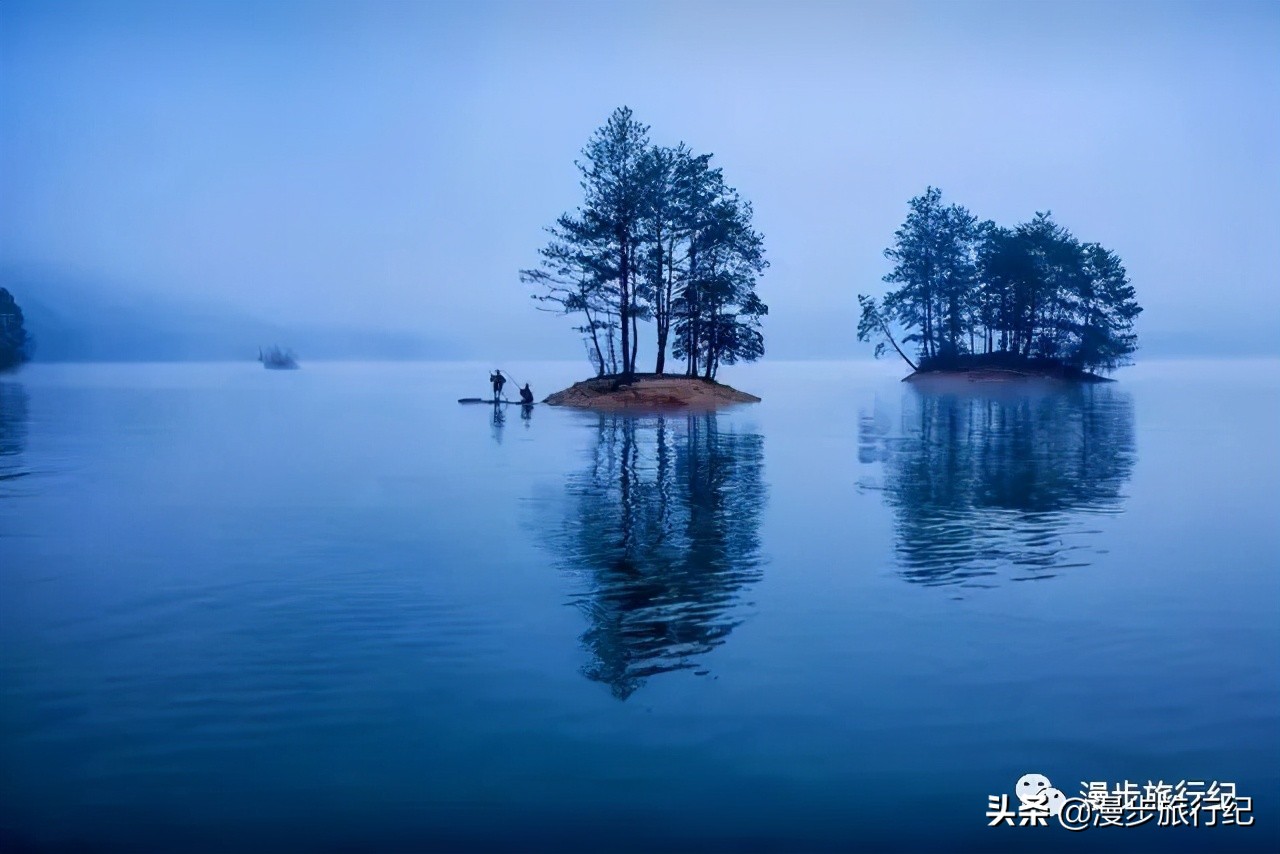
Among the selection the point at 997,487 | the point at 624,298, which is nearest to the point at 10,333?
the point at 624,298

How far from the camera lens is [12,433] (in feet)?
129

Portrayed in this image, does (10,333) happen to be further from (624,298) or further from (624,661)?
(624,661)

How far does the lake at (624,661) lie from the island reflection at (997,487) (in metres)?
0.16

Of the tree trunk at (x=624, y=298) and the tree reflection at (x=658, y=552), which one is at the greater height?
the tree trunk at (x=624, y=298)

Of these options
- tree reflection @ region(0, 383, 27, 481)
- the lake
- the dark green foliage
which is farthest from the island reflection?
the dark green foliage

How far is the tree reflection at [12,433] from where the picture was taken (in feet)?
90.1

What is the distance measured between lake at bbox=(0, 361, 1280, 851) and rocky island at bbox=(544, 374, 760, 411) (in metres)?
33.3

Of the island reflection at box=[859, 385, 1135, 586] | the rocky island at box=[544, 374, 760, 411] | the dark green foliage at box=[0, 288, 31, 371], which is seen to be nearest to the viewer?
the island reflection at box=[859, 385, 1135, 586]

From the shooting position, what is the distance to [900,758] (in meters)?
8.30

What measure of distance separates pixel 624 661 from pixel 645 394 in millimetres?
47291

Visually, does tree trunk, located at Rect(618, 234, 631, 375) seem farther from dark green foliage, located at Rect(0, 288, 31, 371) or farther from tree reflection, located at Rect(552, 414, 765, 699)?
dark green foliage, located at Rect(0, 288, 31, 371)

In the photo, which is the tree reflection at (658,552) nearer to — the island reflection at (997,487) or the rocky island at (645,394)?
the island reflection at (997,487)

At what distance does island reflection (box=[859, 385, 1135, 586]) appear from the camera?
616 inches

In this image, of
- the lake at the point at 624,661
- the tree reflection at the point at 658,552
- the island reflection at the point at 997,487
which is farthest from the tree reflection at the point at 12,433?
the island reflection at the point at 997,487
